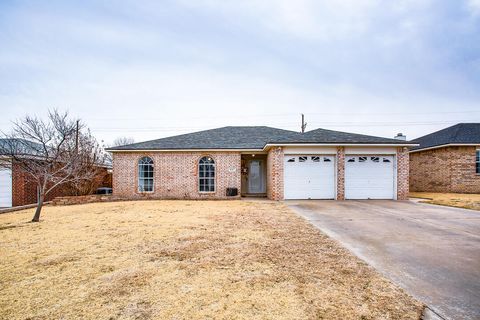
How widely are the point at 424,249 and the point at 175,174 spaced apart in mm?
13581

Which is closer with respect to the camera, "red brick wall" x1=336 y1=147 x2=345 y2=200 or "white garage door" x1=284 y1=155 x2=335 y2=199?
"red brick wall" x1=336 y1=147 x2=345 y2=200

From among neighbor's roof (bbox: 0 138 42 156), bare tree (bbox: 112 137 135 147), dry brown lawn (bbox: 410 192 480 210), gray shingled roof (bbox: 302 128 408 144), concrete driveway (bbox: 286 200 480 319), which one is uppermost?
bare tree (bbox: 112 137 135 147)

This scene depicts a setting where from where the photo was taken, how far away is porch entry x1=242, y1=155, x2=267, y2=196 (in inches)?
751

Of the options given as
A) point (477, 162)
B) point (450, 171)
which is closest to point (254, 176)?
point (450, 171)

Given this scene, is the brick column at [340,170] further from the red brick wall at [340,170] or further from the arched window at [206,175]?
Answer: the arched window at [206,175]

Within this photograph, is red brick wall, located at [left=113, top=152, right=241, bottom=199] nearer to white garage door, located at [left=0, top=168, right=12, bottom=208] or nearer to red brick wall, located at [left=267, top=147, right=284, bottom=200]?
red brick wall, located at [left=267, top=147, right=284, bottom=200]

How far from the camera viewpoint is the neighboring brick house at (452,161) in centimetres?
1770

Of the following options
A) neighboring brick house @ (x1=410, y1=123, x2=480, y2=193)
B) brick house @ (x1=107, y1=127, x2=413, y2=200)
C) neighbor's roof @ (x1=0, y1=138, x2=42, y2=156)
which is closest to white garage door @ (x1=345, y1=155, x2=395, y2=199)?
brick house @ (x1=107, y1=127, x2=413, y2=200)

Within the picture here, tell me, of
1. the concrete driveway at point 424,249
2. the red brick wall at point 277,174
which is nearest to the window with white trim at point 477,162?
the concrete driveway at point 424,249

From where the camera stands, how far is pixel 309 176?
14289 millimetres

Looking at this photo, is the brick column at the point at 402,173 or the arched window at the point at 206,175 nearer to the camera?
the brick column at the point at 402,173

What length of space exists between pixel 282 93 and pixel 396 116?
20428 millimetres

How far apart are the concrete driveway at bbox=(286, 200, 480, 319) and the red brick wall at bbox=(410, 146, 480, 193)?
11111 mm

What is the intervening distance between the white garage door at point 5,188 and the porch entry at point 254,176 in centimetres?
1497
